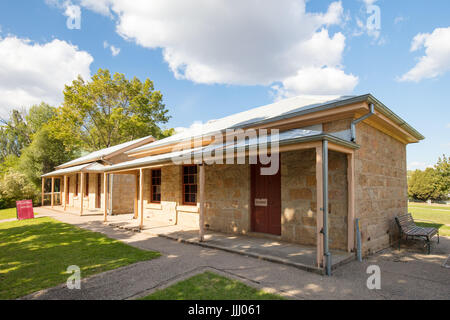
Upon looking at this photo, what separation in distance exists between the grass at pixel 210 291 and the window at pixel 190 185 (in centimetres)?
521

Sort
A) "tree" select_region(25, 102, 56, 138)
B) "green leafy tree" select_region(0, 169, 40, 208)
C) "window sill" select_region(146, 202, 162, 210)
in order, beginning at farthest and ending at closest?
"tree" select_region(25, 102, 56, 138)
"green leafy tree" select_region(0, 169, 40, 208)
"window sill" select_region(146, 202, 162, 210)

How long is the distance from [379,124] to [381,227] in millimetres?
2670

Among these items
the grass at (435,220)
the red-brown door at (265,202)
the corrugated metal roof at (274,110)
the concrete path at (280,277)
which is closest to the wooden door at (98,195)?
the corrugated metal roof at (274,110)

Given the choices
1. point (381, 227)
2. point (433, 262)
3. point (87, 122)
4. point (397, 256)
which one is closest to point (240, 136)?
point (381, 227)

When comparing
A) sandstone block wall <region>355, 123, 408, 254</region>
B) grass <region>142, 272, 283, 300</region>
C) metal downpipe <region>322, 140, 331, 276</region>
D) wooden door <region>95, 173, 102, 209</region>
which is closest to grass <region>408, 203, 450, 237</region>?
sandstone block wall <region>355, 123, 408, 254</region>

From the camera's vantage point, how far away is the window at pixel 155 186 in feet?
36.2

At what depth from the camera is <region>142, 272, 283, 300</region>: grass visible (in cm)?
349

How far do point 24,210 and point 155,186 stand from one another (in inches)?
284

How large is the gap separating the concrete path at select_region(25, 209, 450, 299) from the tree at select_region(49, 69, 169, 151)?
21.6 m

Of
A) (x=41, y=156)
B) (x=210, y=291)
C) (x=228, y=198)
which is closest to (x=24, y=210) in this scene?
(x=228, y=198)

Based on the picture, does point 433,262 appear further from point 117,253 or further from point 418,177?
point 418,177

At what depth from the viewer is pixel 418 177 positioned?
2827 centimetres

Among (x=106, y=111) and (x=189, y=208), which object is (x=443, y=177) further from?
(x=106, y=111)

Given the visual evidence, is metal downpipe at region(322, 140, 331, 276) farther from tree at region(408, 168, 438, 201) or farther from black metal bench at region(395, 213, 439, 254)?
tree at region(408, 168, 438, 201)
